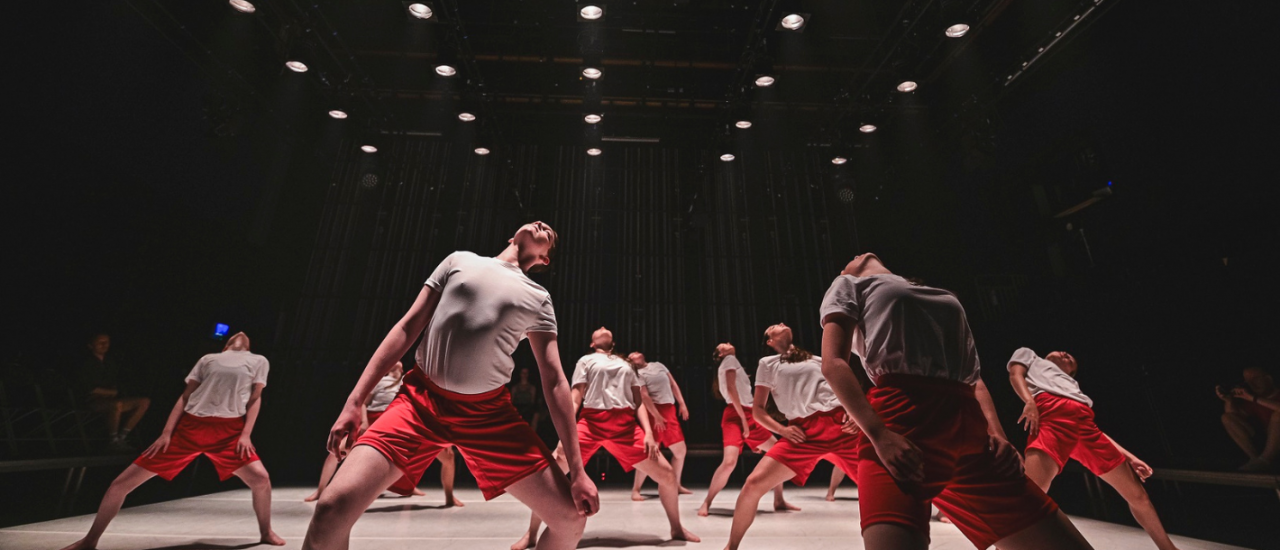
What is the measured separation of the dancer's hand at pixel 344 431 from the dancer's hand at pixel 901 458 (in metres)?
1.29

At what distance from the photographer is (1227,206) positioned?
4.70 metres

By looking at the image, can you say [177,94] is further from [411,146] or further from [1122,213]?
[1122,213]

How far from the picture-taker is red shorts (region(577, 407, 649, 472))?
367 centimetres

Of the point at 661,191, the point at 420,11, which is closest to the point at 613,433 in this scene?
the point at 420,11

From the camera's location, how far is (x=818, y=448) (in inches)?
115

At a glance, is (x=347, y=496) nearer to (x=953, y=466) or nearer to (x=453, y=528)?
(x=953, y=466)

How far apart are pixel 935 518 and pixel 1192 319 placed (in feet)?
11.1

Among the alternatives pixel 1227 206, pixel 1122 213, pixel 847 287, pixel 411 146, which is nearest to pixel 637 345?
pixel 411 146

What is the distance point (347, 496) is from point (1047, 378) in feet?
12.1

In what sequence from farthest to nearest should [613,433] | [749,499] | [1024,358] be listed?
[613,433], [1024,358], [749,499]

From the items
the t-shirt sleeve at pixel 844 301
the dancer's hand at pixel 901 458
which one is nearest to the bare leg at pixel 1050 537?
the dancer's hand at pixel 901 458

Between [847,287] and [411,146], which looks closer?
[847,287]

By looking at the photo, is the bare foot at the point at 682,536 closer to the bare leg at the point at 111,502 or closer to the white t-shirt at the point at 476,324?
the white t-shirt at the point at 476,324

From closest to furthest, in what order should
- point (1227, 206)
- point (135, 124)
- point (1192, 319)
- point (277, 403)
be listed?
1. point (1227, 206)
2. point (1192, 319)
3. point (135, 124)
4. point (277, 403)
